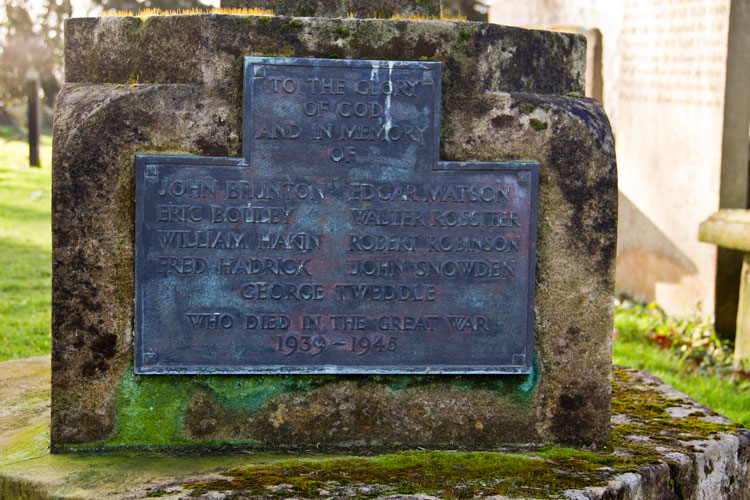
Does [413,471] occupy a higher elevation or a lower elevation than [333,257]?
lower

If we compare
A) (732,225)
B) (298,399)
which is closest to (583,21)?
(732,225)

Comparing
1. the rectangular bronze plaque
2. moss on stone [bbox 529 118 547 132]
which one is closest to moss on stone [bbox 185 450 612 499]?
the rectangular bronze plaque

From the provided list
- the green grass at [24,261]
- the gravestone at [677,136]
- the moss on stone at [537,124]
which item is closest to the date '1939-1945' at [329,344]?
the moss on stone at [537,124]

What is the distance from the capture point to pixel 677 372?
5.56 metres

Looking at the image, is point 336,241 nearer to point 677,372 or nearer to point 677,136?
point 677,372

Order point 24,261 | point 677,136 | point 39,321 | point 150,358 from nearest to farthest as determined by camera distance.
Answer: point 150,358
point 39,321
point 677,136
point 24,261

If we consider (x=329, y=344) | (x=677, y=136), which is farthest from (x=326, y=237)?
(x=677, y=136)

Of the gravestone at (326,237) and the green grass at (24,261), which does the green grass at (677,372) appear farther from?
the green grass at (24,261)

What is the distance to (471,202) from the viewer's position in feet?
9.74

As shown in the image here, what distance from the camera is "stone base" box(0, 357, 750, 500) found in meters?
2.61

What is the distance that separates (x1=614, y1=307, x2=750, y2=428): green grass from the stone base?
141cm

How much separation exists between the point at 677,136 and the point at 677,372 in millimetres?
2496

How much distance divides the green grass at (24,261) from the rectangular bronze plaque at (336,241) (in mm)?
2732

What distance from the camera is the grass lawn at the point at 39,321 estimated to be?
5.04 meters
